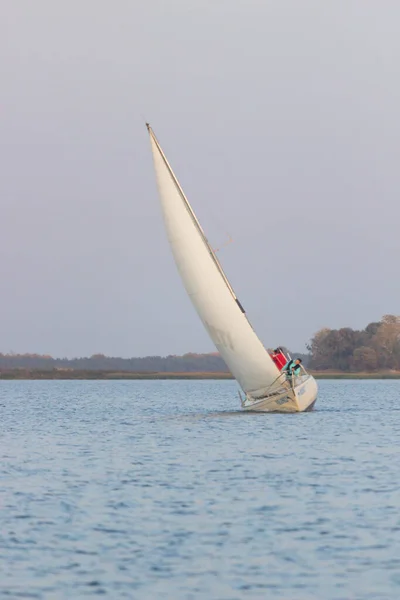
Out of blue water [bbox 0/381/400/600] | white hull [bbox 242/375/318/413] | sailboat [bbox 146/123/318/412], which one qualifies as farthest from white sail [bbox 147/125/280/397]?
blue water [bbox 0/381/400/600]

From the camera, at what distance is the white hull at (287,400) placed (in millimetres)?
58125

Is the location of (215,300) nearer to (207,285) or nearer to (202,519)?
(207,285)

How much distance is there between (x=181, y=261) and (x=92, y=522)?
3148 cm

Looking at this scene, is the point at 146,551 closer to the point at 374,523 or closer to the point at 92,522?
the point at 92,522

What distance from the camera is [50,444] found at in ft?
156

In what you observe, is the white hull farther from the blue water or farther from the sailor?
the blue water

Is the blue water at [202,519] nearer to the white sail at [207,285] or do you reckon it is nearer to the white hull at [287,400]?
the white sail at [207,285]

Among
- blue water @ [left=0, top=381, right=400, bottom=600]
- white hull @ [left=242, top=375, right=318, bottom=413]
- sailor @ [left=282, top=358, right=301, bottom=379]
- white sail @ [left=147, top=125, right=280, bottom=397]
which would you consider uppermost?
white sail @ [left=147, top=125, right=280, bottom=397]

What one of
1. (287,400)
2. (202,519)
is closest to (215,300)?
(287,400)

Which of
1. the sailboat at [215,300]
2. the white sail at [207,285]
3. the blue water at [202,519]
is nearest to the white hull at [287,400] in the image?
the sailboat at [215,300]

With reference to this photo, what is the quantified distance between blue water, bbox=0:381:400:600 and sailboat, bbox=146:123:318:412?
28.9 feet

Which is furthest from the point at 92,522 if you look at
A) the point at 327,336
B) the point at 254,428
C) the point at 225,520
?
the point at 327,336

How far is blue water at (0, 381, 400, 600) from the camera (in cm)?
1856

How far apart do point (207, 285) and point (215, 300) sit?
2.63 feet
